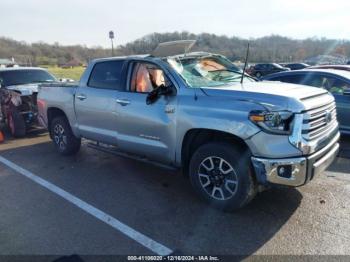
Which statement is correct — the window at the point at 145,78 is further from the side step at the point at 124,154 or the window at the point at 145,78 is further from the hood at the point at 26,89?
the hood at the point at 26,89

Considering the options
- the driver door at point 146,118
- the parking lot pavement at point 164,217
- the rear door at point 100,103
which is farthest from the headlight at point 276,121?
the rear door at point 100,103

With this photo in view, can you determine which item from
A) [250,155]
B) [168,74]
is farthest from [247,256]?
[168,74]

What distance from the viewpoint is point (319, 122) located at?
387 centimetres

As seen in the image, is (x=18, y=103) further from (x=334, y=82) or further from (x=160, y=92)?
(x=334, y=82)

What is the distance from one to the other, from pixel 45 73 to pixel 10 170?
4892 mm

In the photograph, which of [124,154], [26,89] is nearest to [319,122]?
[124,154]

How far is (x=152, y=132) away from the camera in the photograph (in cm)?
470

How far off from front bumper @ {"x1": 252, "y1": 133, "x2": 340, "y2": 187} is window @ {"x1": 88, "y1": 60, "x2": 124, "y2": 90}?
102 inches

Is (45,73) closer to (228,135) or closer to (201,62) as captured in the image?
(201,62)

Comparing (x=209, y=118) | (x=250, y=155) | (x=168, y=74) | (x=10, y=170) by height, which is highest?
(x=168, y=74)

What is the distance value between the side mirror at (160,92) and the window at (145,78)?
A: 15.9 inches

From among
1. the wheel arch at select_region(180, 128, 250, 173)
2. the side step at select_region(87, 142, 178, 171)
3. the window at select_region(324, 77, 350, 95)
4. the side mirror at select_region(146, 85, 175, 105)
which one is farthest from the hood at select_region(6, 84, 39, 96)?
the window at select_region(324, 77, 350, 95)

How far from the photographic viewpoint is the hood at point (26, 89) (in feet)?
27.9

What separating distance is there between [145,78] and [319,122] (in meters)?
2.53
